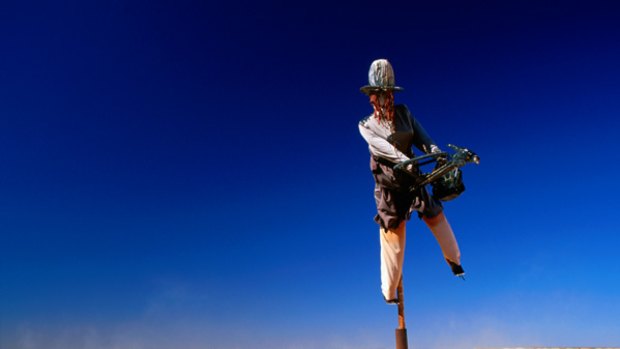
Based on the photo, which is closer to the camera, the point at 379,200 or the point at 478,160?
the point at 478,160

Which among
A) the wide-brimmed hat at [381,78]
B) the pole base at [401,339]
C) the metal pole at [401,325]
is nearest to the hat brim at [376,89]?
the wide-brimmed hat at [381,78]

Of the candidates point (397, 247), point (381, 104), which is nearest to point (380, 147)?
point (381, 104)

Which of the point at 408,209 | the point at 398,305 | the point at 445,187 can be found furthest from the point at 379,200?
the point at 398,305

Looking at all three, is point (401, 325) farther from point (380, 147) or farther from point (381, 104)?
point (381, 104)

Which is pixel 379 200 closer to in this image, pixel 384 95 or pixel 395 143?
pixel 395 143

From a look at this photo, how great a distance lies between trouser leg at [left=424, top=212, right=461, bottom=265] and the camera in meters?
6.02

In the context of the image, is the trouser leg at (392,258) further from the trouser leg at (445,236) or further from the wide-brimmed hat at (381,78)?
the wide-brimmed hat at (381,78)

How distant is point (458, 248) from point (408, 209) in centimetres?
73

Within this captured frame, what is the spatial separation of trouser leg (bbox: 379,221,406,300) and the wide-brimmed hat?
1.40 m

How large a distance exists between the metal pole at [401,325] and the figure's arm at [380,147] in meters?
1.27

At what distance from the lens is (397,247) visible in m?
5.90

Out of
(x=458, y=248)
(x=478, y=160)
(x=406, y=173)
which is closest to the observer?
(x=478, y=160)

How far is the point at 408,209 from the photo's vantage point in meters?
5.93

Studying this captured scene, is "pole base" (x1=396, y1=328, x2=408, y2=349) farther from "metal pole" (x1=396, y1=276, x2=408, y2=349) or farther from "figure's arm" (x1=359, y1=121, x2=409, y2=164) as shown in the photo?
"figure's arm" (x1=359, y1=121, x2=409, y2=164)
